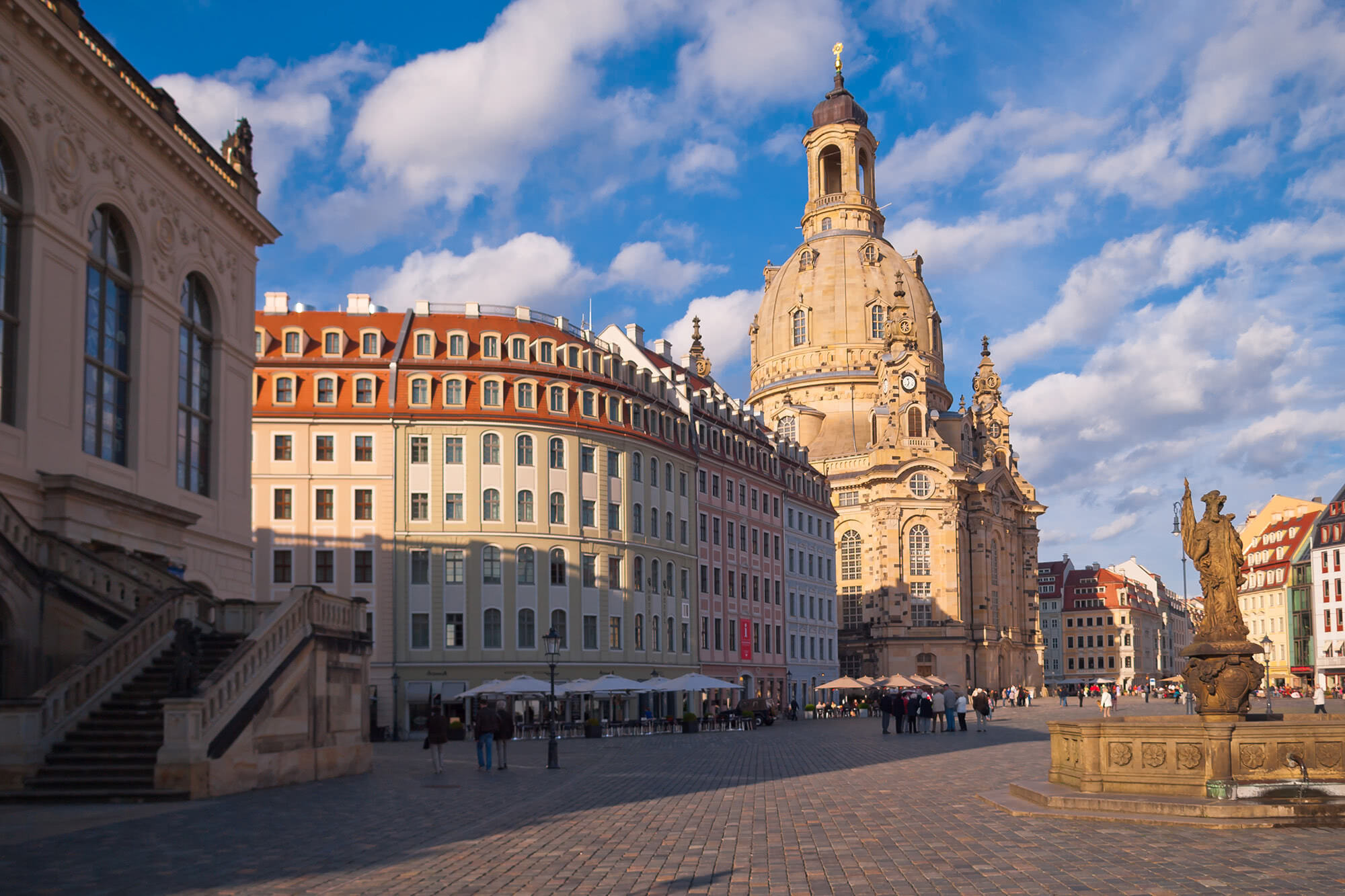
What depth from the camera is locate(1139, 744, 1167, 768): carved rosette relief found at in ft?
65.1

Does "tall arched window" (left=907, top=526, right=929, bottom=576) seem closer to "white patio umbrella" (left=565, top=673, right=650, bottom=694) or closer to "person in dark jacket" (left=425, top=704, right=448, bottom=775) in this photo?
"white patio umbrella" (left=565, top=673, right=650, bottom=694)

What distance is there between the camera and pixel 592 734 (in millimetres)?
53375

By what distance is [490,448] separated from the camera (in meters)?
62.2

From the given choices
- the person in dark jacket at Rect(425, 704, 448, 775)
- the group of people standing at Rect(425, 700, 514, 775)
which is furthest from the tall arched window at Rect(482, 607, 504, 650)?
the person in dark jacket at Rect(425, 704, 448, 775)

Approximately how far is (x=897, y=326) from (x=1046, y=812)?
4641 inches

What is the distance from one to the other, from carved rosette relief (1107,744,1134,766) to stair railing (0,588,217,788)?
16.4m

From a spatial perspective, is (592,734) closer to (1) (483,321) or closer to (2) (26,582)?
(1) (483,321)

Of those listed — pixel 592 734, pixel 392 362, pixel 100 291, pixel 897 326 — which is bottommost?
pixel 592 734

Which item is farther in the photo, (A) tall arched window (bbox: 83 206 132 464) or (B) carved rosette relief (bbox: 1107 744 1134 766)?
(A) tall arched window (bbox: 83 206 132 464)

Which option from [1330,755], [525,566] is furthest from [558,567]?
[1330,755]

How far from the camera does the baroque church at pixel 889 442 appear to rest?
12744 cm

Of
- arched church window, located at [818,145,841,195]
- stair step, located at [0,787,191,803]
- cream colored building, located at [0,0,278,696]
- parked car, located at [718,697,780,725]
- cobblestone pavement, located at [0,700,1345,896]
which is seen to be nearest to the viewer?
cobblestone pavement, located at [0,700,1345,896]

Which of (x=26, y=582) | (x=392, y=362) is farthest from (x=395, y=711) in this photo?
(x=26, y=582)

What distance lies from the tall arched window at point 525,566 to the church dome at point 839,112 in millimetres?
105511
